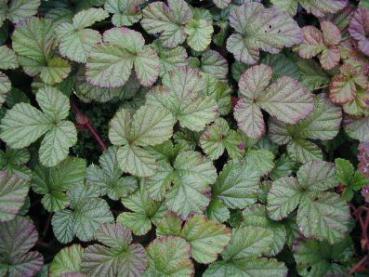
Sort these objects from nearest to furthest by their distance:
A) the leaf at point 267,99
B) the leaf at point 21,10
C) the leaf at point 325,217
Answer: the leaf at point 325,217 < the leaf at point 267,99 < the leaf at point 21,10

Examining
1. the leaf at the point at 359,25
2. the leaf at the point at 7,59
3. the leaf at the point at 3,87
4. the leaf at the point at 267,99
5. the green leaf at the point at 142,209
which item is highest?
the leaf at the point at 359,25

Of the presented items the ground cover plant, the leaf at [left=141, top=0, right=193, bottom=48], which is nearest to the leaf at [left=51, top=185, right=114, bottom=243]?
the ground cover plant

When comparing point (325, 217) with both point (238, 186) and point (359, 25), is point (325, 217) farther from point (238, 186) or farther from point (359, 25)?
point (359, 25)

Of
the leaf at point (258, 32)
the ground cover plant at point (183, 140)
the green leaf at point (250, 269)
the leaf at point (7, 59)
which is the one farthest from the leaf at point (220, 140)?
the leaf at point (7, 59)

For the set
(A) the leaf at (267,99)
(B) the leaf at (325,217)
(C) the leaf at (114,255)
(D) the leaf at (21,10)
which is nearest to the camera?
(C) the leaf at (114,255)

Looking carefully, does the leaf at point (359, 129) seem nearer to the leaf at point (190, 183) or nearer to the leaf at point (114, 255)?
the leaf at point (190, 183)

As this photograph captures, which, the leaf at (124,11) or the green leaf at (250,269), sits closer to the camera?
the green leaf at (250,269)

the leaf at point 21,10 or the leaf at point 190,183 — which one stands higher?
the leaf at point 21,10
